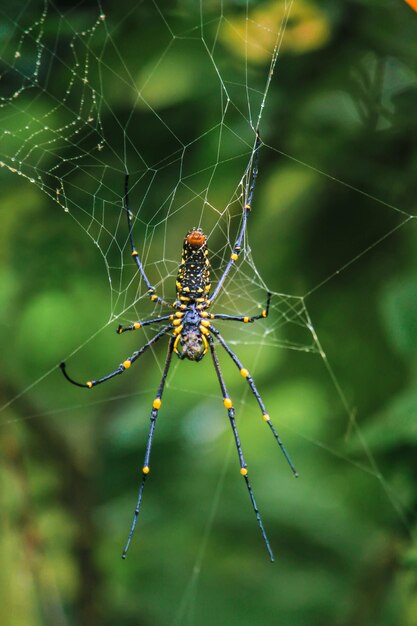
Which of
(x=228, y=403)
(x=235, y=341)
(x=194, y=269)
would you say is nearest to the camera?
(x=194, y=269)

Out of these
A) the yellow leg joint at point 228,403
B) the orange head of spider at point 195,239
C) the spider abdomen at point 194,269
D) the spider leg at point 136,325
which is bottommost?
the yellow leg joint at point 228,403

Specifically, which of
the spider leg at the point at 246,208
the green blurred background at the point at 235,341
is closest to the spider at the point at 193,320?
the spider leg at the point at 246,208

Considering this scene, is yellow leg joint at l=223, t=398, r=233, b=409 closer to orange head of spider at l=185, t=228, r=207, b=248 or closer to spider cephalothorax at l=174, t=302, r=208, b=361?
spider cephalothorax at l=174, t=302, r=208, b=361

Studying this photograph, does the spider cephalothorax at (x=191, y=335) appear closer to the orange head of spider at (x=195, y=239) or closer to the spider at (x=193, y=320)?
the spider at (x=193, y=320)

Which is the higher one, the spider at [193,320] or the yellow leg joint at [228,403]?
the spider at [193,320]

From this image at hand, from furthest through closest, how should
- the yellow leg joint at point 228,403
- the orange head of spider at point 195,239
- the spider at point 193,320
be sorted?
1. the yellow leg joint at point 228,403
2. the spider at point 193,320
3. the orange head of spider at point 195,239

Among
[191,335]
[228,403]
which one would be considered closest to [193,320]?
Answer: [191,335]

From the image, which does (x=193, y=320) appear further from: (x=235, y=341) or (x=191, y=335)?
(x=235, y=341)
